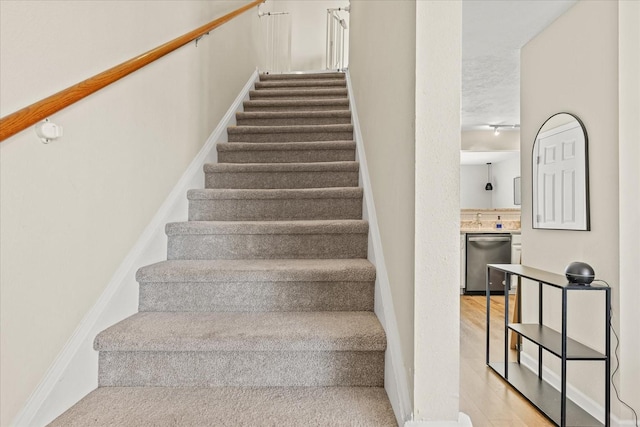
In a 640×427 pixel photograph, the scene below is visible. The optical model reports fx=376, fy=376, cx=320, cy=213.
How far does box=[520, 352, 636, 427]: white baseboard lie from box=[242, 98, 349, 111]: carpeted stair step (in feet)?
7.96

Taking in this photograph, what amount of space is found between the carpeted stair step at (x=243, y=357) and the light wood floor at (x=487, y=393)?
116 cm

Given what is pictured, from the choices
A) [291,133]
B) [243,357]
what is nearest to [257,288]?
[243,357]

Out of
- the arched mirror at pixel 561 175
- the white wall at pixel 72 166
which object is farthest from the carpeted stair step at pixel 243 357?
the arched mirror at pixel 561 175

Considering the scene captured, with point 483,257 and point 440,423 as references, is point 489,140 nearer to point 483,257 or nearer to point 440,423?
point 483,257

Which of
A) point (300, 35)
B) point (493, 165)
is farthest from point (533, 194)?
point (493, 165)

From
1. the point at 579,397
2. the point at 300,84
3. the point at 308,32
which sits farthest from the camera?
the point at 308,32

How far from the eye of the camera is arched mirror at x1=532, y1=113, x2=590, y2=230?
2.23 meters

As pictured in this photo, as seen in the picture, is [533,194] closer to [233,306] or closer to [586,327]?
[586,327]

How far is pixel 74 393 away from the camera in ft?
3.75

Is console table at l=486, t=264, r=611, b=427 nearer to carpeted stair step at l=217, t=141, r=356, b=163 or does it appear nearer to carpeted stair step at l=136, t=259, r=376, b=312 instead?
carpeted stair step at l=136, t=259, r=376, b=312

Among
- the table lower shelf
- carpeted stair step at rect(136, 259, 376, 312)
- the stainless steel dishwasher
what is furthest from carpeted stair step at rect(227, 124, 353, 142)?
the stainless steel dishwasher

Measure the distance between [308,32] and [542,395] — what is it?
188 inches

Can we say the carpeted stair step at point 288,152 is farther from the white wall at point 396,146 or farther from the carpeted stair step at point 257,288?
the carpeted stair step at point 257,288

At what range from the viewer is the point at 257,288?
1.48 m
